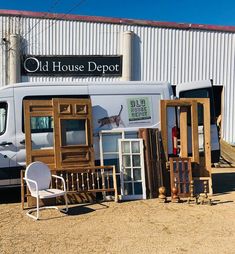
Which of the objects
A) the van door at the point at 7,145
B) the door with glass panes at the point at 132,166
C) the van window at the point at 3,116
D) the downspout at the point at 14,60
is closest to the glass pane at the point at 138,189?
the door with glass panes at the point at 132,166

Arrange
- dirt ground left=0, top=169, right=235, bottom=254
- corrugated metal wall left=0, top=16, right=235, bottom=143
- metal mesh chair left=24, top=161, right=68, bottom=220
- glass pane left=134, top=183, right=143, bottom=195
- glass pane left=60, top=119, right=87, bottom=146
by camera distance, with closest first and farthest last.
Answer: dirt ground left=0, top=169, right=235, bottom=254
metal mesh chair left=24, top=161, right=68, bottom=220
glass pane left=60, top=119, right=87, bottom=146
glass pane left=134, top=183, right=143, bottom=195
corrugated metal wall left=0, top=16, right=235, bottom=143

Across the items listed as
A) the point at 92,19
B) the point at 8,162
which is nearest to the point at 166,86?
the point at 8,162

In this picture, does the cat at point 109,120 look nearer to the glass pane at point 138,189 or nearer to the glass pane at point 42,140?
the glass pane at point 42,140

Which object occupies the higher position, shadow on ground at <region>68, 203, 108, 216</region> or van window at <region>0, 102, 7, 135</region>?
van window at <region>0, 102, 7, 135</region>

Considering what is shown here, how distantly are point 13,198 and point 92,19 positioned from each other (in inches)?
395

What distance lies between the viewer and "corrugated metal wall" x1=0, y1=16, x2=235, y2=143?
1745cm

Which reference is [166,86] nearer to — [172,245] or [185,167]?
[185,167]

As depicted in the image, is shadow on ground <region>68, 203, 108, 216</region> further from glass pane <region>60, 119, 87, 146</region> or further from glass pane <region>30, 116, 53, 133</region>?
glass pane <region>30, 116, 53, 133</region>

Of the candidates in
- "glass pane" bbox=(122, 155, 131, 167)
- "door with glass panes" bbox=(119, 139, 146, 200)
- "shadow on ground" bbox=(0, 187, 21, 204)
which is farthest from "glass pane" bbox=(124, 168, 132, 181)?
"shadow on ground" bbox=(0, 187, 21, 204)

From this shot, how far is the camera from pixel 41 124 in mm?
9141

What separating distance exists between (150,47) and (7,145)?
10575 mm

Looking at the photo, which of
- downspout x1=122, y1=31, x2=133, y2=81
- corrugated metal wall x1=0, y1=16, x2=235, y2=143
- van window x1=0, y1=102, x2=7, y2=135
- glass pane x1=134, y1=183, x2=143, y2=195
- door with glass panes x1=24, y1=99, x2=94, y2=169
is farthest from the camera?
downspout x1=122, y1=31, x2=133, y2=81

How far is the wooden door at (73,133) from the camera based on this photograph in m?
8.95

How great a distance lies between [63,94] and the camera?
936 centimetres
